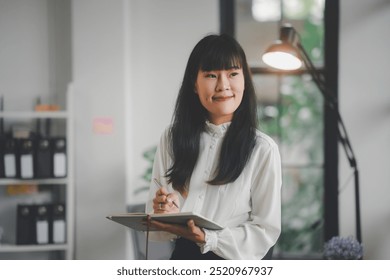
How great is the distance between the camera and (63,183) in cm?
248

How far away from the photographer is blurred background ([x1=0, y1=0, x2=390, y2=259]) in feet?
7.13

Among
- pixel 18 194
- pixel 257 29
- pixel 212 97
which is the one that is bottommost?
pixel 18 194

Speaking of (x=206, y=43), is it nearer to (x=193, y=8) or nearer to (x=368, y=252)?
(x=193, y=8)

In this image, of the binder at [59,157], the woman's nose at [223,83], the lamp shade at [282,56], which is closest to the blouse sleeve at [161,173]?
the woman's nose at [223,83]

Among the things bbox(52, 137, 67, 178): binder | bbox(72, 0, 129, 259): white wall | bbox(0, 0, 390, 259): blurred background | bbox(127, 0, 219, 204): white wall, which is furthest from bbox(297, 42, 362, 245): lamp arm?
bbox(52, 137, 67, 178): binder

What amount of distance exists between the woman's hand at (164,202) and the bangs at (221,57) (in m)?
0.42

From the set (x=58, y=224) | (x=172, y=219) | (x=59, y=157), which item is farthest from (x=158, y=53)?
(x=172, y=219)

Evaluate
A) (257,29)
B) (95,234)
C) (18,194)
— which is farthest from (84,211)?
(257,29)

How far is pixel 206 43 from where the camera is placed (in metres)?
1.61

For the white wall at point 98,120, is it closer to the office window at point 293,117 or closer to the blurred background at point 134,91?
the blurred background at point 134,91

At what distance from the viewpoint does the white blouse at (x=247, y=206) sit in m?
1.51

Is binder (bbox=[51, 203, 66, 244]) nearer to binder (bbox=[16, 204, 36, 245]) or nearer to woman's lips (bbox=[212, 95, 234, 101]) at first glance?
binder (bbox=[16, 204, 36, 245])
